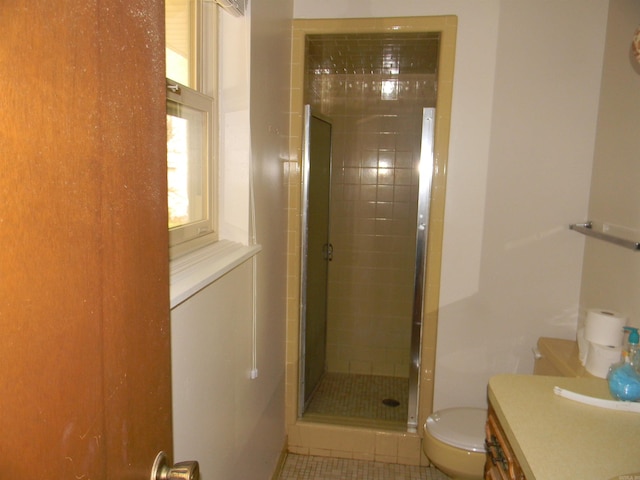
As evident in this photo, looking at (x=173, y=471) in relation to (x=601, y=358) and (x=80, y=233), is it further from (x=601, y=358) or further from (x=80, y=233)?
(x=601, y=358)

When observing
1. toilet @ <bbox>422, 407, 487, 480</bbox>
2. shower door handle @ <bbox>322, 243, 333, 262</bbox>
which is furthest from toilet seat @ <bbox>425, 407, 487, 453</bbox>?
shower door handle @ <bbox>322, 243, 333, 262</bbox>

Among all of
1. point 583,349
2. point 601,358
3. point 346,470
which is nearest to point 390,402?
point 346,470

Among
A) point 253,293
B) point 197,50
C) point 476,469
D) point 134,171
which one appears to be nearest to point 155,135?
point 134,171

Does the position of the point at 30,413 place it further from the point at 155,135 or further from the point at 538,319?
the point at 538,319

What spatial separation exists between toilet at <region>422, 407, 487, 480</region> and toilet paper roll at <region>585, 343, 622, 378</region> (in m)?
0.55

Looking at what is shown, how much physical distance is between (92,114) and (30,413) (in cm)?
29

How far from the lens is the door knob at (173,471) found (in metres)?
→ 0.70

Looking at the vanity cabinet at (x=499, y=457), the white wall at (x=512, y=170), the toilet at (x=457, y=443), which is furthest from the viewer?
the white wall at (x=512, y=170)

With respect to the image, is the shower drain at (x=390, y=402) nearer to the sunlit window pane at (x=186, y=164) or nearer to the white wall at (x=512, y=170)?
the white wall at (x=512, y=170)

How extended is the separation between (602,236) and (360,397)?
1.86m

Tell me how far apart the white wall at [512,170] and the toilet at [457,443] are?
1.06ft

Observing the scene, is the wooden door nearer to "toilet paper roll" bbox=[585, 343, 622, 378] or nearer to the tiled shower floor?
"toilet paper roll" bbox=[585, 343, 622, 378]

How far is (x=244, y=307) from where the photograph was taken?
1641 mm

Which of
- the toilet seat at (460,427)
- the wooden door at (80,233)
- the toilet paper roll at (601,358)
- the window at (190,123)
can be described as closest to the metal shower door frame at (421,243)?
the toilet seat at (460,427)
